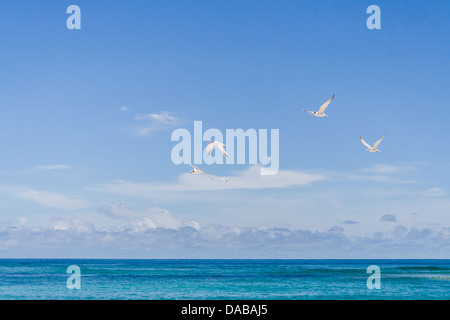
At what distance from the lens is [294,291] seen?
32656 millimetres

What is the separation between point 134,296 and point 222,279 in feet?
41.5
